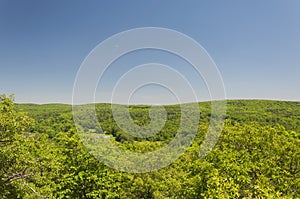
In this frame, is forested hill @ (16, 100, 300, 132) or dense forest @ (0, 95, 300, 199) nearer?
dense forest @ (0, 95, 300, 199)

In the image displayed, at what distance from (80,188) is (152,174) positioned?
989 centimetres

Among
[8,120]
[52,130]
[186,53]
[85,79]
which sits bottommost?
[52,130]

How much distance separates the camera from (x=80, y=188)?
21266mm

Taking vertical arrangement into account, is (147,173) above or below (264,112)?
below

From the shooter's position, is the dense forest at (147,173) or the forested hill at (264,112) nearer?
the dense forest at (147,173)

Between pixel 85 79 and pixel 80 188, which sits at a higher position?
pixel 85 79

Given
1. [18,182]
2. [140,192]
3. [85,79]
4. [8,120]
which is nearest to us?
[85,79]

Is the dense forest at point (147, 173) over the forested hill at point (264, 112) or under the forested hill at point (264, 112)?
under

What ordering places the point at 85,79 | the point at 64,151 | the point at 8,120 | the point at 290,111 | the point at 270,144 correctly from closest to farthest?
the point at 85,79 < the point at 8,120 < the point at 270,144 < the point at 64,151 < the point at 290,111

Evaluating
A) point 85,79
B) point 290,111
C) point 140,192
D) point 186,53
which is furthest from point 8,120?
point 290,111

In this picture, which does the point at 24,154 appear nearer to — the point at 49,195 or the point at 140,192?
the point at 49,195

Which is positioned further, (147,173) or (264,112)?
(264,112)

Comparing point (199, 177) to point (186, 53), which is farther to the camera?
point (199, 177)

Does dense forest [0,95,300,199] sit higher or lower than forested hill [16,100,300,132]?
lower
